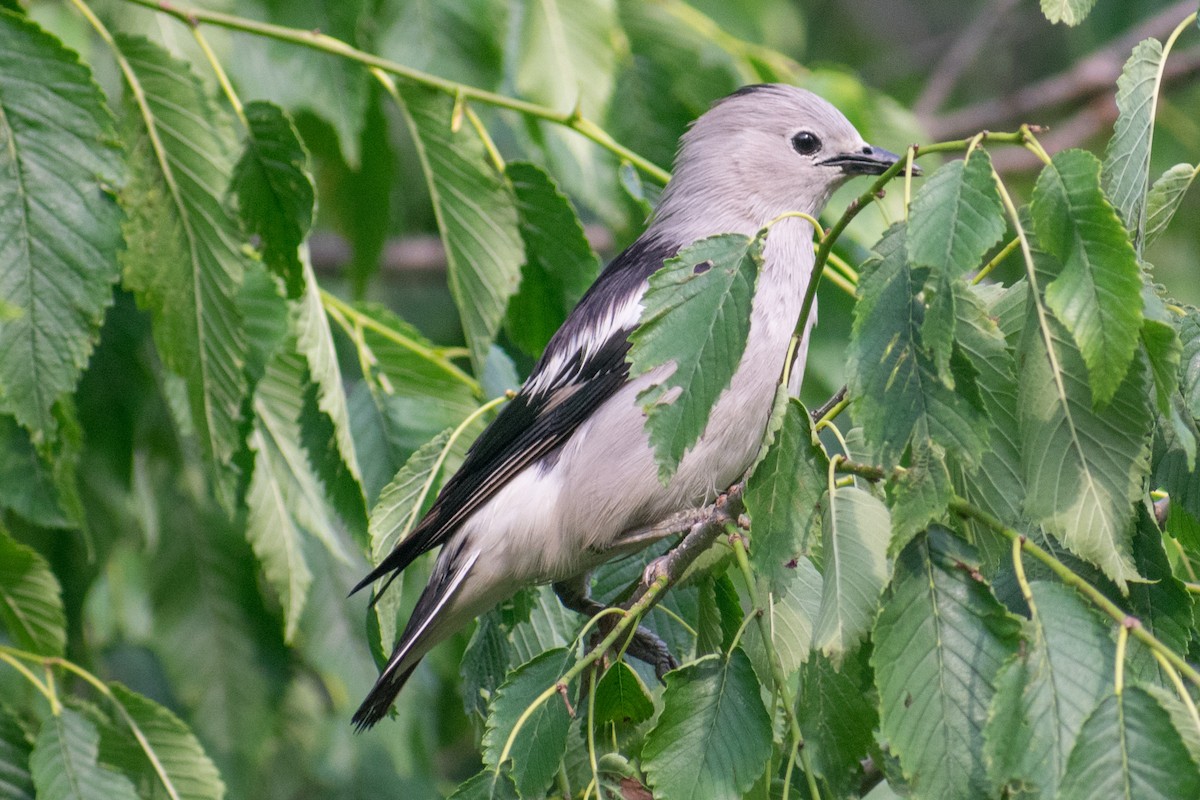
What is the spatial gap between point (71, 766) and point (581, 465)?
1.68 metres

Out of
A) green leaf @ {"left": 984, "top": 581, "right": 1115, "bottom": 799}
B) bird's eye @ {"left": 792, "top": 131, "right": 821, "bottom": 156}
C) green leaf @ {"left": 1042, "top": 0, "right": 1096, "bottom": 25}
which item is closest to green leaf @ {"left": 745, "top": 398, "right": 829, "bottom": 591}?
green leaf @ {"left": 984, "top": 581, "right": 1115, "bottom": 799}

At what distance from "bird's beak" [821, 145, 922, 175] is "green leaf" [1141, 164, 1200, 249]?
2.04m

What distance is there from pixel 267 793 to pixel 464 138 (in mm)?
3837

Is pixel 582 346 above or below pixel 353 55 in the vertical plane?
below

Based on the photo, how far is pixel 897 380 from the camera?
7.11 ft

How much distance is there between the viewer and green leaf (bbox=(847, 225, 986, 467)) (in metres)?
2.12

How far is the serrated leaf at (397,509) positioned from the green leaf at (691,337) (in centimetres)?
124

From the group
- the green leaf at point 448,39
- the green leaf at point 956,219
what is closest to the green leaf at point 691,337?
the green leaf at point 956,219

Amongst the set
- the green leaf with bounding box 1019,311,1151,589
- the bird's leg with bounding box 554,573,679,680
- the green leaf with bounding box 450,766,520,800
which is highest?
the green leaf with bounding box 1019,311,1151,589

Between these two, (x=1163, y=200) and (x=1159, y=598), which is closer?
(x=1159, y=598)

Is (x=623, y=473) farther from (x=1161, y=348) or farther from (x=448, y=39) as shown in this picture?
(x=1161, y=348)

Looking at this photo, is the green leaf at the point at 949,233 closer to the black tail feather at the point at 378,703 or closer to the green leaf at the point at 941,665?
the green leaf at the point at 941,665

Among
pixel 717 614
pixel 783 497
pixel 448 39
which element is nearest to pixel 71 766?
pixel 717 614

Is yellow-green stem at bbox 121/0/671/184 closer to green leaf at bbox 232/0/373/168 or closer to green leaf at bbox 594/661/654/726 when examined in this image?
green leaf at bbox 232/0/373/168
